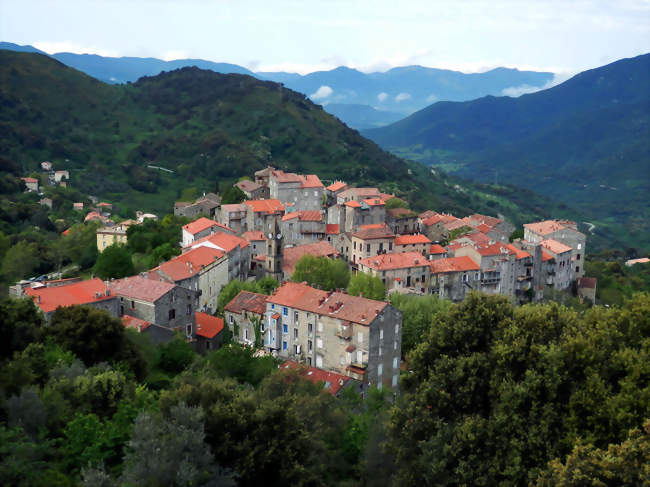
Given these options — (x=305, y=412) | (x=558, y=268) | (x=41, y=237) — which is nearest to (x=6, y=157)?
→ (x=41, y=237)

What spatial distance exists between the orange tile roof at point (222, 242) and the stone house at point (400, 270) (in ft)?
41.0

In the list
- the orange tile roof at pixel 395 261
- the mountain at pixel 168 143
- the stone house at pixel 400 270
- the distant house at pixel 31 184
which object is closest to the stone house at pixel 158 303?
the stone house at pixel 400 270

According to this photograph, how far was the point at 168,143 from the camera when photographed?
166750 millimetres

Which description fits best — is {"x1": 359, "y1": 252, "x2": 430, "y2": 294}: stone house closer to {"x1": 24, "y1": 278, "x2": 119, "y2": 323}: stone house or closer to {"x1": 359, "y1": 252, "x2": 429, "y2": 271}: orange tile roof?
{"x1": 359, "y1": 252, "x2": 429, "y2": 271}: orange tile roof

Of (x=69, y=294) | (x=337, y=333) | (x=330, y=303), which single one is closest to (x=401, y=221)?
(x=330, y=303)

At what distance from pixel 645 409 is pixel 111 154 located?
15506cm

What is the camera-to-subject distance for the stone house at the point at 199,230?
69000 millimetres

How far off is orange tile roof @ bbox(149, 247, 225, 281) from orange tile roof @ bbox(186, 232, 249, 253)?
1369mm

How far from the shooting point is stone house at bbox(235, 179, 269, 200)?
293ft

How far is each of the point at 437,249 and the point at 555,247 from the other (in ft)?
60.0

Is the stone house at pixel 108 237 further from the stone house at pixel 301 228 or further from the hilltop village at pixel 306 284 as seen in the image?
the stone house at pixel 301 228

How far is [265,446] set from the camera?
2212 cm

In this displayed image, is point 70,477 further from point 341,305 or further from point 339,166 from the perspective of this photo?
point 339,166

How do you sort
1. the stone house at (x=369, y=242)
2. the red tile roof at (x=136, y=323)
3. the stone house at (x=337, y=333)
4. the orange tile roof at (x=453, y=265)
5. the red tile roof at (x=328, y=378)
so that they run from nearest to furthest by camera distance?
1. the red tile roof at (x=328, y=378)
2. the red tile roof at (x=136, y=323)
3. the stone house at (x=337, y=333)
4. the orange tile roof at (x=453, y=265)
5. the stone house at (x=369, y=242)
